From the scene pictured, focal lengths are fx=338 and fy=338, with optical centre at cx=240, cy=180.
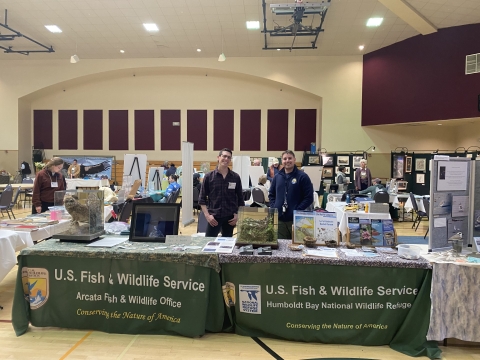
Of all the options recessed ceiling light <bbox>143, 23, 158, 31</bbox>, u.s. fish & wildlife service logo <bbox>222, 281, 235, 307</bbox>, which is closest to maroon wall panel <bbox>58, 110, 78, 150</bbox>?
recessed ceiling light <bbox>143, 23, 158, 31</bbox>

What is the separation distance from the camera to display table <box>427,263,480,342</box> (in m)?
2.39

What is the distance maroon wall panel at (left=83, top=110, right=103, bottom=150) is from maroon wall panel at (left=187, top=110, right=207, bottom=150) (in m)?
4.04

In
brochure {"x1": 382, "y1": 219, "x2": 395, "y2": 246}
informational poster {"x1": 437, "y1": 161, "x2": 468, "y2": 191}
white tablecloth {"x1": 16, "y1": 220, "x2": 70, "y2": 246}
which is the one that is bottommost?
white tablecloth {"x1": 16, "y1": 220, "x2": 70, "y2": 246}

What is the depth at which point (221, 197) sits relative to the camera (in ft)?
11.9

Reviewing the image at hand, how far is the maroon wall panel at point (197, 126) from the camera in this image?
1501cm

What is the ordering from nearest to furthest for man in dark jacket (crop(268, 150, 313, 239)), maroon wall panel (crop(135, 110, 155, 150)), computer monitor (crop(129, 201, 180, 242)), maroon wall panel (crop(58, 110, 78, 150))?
computer monitor (crop(129, 201, 180, 242))
man in dark jacket (crop(268, 150, 313, 239))
maroon wall panel (crop(135, 110, 155, 150))
maroon wall panel (crop(58, 110, 78, 150))

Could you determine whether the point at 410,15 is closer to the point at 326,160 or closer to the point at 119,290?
the point at 326,160

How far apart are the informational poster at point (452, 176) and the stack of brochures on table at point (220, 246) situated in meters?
Result: 1.72

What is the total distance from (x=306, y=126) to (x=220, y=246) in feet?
41.6

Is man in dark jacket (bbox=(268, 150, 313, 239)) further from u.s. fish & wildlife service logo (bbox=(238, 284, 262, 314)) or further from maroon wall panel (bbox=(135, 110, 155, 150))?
maroon wall panel (bbox=(135, 110, 155, 150))

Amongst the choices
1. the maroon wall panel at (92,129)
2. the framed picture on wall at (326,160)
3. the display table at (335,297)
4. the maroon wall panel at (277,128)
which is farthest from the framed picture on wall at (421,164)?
the maroon wall panel at (92,129)

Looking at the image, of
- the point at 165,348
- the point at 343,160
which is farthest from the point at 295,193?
the point at 343,160

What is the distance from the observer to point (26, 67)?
564 inches

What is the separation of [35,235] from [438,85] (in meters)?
11.6
